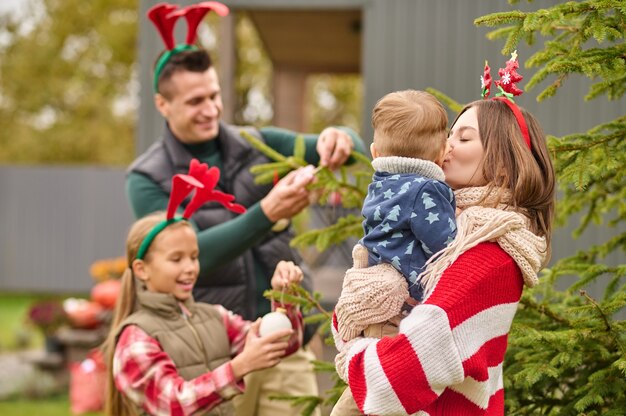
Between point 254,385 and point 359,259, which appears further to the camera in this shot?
point 254,385

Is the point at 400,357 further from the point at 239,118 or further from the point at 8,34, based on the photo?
the point at 8,34

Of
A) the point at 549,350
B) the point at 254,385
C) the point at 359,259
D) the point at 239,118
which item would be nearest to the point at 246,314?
the point at 254,385

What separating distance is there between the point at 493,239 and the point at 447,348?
298mm

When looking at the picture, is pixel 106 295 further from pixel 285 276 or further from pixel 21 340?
pixel 285 276

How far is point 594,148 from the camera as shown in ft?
11.1

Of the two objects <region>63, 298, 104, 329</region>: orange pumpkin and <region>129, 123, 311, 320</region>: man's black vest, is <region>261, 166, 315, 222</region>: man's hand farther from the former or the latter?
<region>63, 298, 104, 329</region>: orange pumpkin

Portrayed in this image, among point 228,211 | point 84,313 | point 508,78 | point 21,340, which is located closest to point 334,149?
point 228,211

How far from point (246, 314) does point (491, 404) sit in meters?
1.76

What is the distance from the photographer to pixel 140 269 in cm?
362

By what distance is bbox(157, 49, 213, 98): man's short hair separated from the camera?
423cm

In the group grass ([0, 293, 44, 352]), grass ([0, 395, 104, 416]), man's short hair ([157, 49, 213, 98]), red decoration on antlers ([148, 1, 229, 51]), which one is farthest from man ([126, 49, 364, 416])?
grass ([0, 293, 44, 352])

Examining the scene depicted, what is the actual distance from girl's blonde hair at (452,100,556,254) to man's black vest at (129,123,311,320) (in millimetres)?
1719

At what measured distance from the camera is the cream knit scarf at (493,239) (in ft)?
7.63

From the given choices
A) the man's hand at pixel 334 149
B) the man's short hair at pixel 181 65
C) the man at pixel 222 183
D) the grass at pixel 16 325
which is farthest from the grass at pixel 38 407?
the man's hand at pixel 334 149
